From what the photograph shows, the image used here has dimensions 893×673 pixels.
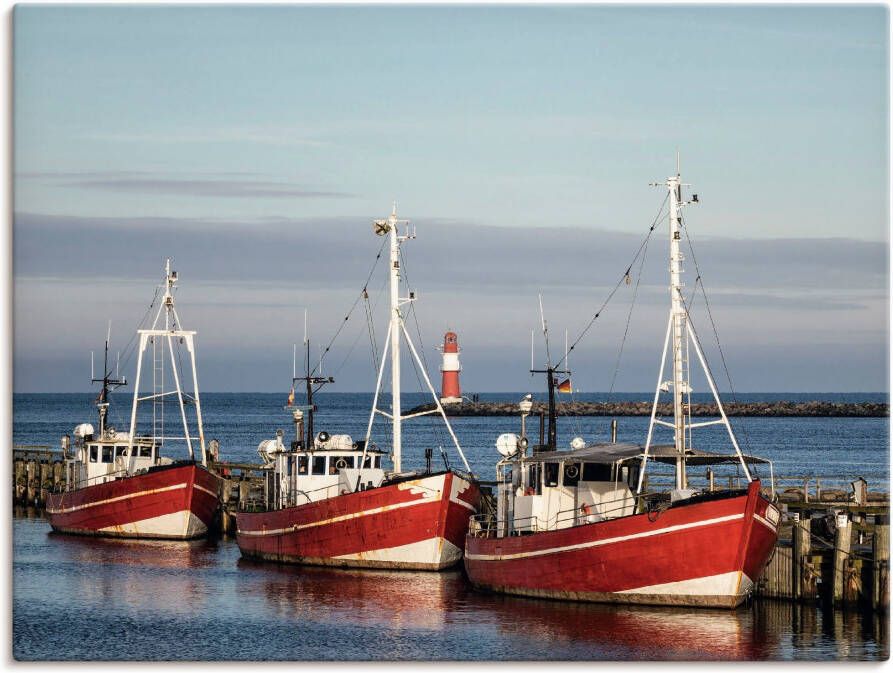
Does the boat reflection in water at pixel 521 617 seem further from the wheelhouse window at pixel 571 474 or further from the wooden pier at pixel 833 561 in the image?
the wheelhouse window at pixel 571 474

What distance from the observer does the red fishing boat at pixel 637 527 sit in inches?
1013

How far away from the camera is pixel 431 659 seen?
75.6 feet

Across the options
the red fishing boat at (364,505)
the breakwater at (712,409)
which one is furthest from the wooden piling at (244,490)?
the breakwater at (712,409)

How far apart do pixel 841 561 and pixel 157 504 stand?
20061mm

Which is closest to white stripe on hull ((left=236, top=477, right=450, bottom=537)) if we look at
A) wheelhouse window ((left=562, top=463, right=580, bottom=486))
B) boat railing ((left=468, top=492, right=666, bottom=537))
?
boat railing ((left=468, top=492, right=666, bottom=537))

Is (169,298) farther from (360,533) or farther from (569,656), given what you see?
(569,656)

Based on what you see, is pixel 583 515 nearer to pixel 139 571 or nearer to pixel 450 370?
pixel 139 571

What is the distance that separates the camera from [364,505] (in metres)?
32.8

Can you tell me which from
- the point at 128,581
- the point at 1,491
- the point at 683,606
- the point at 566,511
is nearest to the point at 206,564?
the point at 128,581

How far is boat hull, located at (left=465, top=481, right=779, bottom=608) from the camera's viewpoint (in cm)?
2562

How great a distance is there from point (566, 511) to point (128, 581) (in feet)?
32.5

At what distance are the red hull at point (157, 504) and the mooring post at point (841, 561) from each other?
18.8 metres

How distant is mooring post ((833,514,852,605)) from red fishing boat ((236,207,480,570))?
869cm

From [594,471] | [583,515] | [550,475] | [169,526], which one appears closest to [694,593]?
[583,515]
